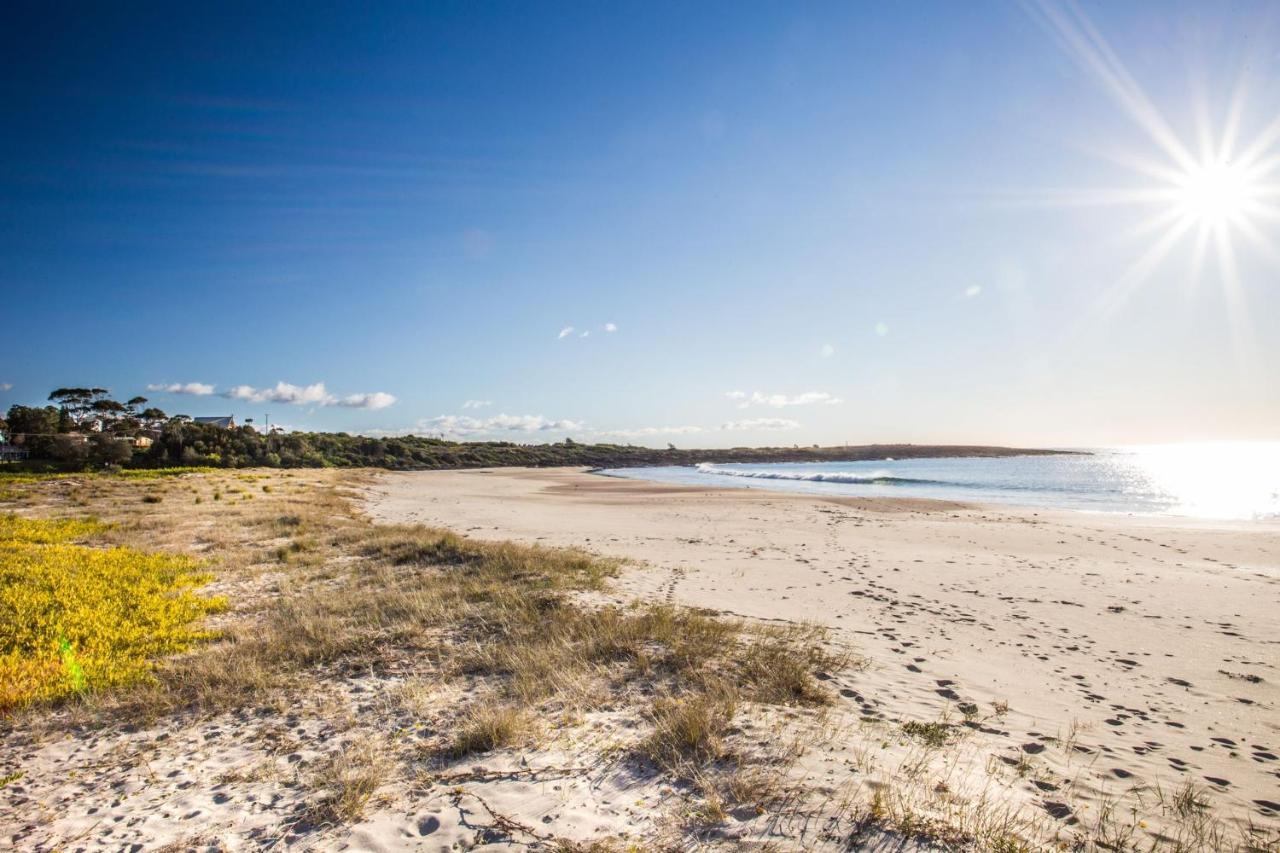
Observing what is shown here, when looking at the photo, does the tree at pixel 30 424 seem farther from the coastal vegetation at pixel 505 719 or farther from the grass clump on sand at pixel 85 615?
the coastal vegetation at pixel 505 719

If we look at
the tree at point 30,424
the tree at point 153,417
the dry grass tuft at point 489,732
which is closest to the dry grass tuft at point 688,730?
the dry grass tuft at point 489,732

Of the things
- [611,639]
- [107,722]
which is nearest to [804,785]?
[611,639]

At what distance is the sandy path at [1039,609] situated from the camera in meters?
5.41

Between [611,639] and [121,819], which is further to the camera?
[611,639]

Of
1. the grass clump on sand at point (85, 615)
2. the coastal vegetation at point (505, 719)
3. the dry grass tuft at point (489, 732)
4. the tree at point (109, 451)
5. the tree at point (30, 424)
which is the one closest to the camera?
the coastal vegetation at point (505, 719)

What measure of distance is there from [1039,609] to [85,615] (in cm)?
1513

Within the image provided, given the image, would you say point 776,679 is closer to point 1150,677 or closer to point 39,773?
point 1150,677

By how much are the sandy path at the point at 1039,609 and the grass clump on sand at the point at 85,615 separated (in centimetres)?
696

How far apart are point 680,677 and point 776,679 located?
39.8 inches

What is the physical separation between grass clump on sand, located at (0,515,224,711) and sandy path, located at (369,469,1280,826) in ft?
22.8

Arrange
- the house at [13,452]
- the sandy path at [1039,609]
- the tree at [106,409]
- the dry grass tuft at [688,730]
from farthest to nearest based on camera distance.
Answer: the tree at [106,409] < the house at [13,452] < the sandy path at [1039,609] < the dry grass tuft at [688,730]

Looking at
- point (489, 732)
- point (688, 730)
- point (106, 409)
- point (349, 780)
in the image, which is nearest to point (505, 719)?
point (489, 732)

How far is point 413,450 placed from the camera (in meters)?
81.4

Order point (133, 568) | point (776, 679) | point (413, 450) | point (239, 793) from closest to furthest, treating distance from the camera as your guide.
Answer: point (239, 793)
point (776, 679)
point (133, 568)
point (413, 450)
